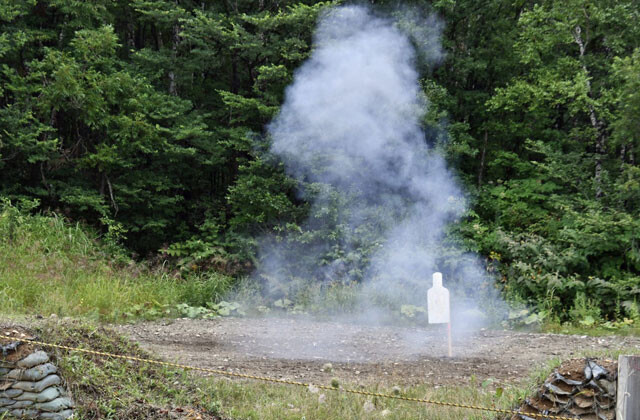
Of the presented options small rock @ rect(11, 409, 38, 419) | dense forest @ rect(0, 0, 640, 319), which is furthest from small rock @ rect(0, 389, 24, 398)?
dense forest @ rect(0, 0, 640, 319)

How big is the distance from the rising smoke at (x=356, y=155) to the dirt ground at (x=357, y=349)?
237 centimetres

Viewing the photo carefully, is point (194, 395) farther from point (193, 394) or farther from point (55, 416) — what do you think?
point (55, 416)

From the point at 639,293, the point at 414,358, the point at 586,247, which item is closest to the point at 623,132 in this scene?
the point at 586,247

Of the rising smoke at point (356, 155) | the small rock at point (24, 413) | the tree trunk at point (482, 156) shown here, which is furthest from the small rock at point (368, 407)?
the tree trunk at point (482, 156)

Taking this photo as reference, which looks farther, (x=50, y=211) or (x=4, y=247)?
(x=50, y=211)

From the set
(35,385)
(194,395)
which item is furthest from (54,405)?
(194,395)

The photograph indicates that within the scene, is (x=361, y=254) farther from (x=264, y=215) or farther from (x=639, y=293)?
(x=639, y=293)

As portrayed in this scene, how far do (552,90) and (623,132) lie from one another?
1.79 meters

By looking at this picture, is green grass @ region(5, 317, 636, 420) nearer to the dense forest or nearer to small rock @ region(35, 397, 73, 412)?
small rock @ region(35, 397, 73, 412)

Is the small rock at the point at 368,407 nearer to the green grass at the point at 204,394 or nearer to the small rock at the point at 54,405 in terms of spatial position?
the green grass at the point at 204,394

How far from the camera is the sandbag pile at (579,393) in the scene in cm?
361

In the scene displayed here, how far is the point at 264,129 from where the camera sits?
38.2 ft

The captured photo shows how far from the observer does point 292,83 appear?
11.3m

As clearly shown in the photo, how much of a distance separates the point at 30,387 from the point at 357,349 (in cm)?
374
